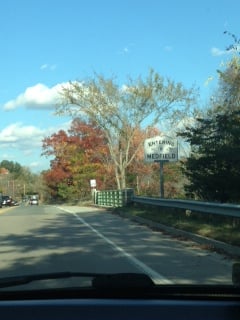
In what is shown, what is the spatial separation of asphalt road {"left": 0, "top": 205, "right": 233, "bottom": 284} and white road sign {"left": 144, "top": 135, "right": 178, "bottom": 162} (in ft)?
43.3

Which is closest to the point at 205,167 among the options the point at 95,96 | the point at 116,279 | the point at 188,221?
the point at 188,221

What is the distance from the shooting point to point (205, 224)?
18.4 metres

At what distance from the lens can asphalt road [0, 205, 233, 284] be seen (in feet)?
35.3

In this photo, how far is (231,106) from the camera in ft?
121

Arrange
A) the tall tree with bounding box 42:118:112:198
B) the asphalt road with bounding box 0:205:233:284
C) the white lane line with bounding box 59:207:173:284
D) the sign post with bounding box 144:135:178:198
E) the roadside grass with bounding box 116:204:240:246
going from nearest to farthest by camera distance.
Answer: the white lane line with bounding box 59:207:173:284 < the asphalt road with bounding box 0:205:233:284 < the roadside grass with bounding box 116:204:240:246 < the sign post with bounding box 144:135:178:198 < the tall tree with bounding box 42:118:112:198

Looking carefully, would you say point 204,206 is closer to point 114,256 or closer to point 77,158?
point 114,256

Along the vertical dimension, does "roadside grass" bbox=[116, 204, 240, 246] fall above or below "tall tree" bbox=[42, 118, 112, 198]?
below

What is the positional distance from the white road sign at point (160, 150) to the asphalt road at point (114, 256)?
43.3 ft

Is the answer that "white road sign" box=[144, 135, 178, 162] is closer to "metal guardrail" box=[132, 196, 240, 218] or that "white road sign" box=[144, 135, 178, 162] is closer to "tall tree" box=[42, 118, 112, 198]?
"metal guardrail" box=[132, 196, 240, 218]

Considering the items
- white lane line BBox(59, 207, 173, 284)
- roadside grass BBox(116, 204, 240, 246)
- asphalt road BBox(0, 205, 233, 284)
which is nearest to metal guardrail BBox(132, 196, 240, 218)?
roadside grass BBox(116, 204, 240, 246)

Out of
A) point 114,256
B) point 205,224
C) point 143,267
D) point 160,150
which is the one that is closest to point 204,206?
point 205,224

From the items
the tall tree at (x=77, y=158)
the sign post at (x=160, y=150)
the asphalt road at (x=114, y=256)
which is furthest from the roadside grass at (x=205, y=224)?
the tall tree at (x=77, y=158)

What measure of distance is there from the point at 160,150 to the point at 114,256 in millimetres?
20241
